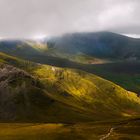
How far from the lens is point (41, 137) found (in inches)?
→ 7751

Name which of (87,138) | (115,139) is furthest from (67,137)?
(115,139)

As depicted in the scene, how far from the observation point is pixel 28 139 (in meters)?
195

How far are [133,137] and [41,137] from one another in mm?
43172

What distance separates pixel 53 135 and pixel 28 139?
12185 millimetres

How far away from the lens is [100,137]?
189m

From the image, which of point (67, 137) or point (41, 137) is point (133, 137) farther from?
point (41, 137)

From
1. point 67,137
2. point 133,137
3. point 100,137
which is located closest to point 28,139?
point 67,137

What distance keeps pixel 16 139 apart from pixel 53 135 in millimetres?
17908

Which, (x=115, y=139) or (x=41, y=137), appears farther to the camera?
(x=41, y=137)

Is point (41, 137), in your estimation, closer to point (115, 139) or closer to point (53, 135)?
point (53, 135)

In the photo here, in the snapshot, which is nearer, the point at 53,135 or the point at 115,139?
the point at 115,139

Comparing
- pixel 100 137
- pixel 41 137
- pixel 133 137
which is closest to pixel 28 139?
pixel 41 137

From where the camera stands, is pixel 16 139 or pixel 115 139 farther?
pixel 16 139

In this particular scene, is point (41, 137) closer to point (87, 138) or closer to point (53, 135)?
point (53, 135)
